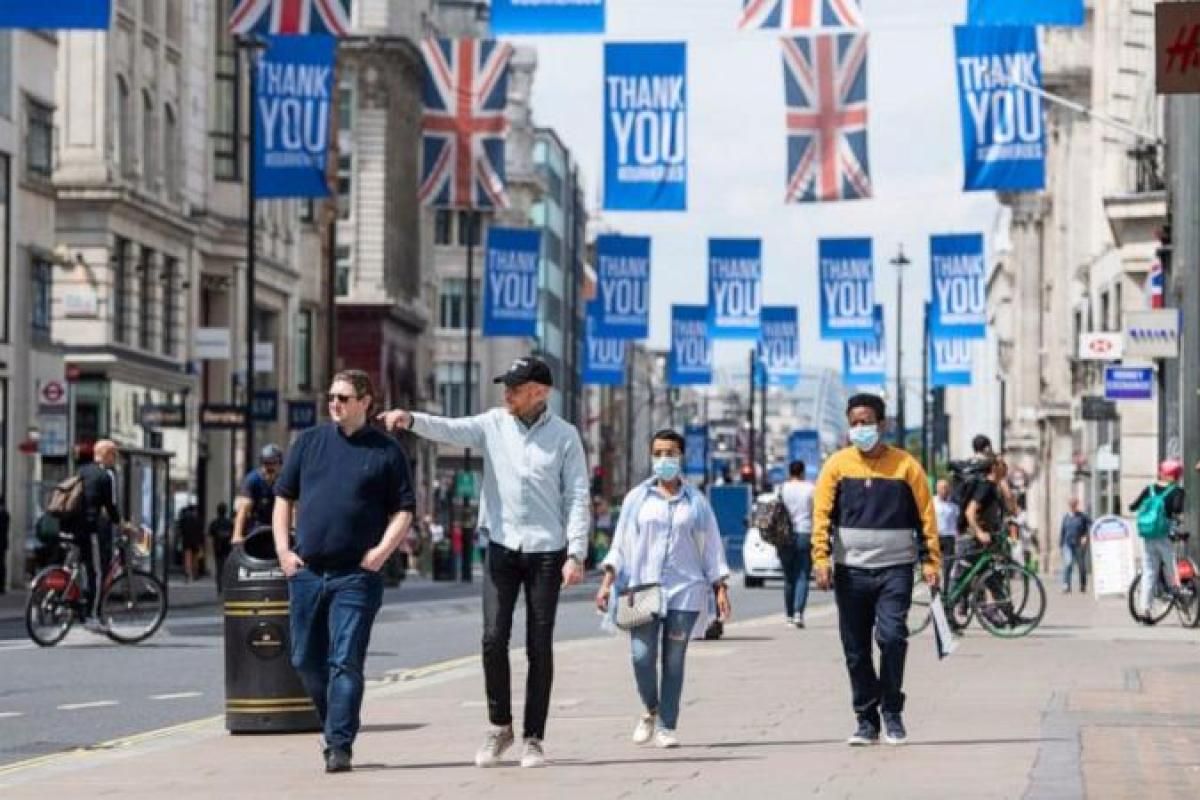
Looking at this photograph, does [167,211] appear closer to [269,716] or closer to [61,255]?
[61,255]

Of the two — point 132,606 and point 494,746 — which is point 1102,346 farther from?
point 494,746

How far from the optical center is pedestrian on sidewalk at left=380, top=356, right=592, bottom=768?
15477mm

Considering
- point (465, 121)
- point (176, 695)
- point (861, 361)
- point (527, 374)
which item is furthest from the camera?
point (861, 361)

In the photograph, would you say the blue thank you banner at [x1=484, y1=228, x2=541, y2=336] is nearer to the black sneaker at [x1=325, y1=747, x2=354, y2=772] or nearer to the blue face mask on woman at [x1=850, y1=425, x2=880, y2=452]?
the blue face mask on woman at [x1=850, y1=425, x2=880, y2=452]

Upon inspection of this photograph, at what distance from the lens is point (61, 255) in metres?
56.8

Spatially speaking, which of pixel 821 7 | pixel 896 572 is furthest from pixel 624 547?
pixel 821 7

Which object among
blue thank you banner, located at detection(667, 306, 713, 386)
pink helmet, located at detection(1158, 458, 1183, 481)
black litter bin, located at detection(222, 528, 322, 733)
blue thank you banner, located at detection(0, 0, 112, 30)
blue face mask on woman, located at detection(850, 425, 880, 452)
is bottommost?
black litter bin, located at detection(222, 528, 322, 733)

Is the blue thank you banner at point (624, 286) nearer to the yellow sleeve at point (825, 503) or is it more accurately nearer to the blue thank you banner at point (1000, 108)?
the blue thank you banner at point (1000, 108)

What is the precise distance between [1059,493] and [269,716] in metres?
75.8

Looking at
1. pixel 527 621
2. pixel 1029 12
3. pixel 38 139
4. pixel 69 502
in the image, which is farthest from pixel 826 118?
pixel 527 621

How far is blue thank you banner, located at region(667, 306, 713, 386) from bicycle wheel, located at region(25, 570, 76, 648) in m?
51.5

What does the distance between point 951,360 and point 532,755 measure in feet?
170

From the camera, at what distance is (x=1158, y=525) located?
34.2 meters

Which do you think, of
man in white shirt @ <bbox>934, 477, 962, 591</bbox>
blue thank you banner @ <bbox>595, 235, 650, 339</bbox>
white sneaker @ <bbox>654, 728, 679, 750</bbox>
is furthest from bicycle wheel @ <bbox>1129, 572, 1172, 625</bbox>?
blue thank you banner @ <bbox>595, 235, 650, 339</bbox>
